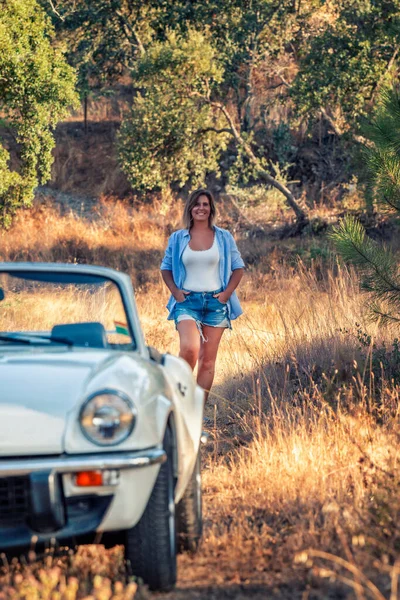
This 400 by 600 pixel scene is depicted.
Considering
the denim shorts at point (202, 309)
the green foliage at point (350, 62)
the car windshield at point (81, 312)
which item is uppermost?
the green foliage at point (350, 62)

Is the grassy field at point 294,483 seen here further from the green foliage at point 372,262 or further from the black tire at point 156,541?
the green foliage at point 372,262

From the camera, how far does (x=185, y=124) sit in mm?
21891

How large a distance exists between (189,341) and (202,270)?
60cm

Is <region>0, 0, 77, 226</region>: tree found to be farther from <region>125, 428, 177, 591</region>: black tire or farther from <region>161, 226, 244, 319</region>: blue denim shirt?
<region>125, 428, 177, 591</region>: black tire

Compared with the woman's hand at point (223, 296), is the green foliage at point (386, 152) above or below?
above

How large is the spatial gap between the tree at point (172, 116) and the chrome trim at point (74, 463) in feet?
61.4

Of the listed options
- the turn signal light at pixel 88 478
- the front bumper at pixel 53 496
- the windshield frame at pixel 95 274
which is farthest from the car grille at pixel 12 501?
the windshield frame at pixel 95 274

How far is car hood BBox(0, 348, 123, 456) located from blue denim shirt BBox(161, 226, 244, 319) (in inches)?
143

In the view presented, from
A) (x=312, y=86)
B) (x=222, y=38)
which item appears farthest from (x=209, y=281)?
(x=222, y=38)

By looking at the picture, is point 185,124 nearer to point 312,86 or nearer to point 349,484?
point 312,86

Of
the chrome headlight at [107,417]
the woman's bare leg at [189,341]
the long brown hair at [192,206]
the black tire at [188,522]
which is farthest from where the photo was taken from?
the long brown hair at [192,206]

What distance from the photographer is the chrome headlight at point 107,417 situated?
11.9 ft

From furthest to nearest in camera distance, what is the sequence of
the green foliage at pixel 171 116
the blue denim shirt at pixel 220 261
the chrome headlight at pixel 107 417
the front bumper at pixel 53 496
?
the green foliage at pixel 171 116
the blue denim shirt at pixel 220 261
the chrome headlight at pixel 107 417
the front bumper at pixel 53 496

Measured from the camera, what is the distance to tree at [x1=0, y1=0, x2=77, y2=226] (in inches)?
713
